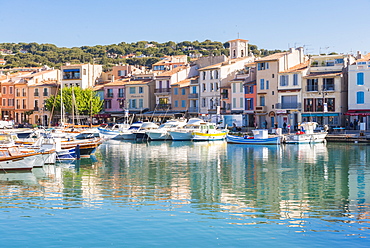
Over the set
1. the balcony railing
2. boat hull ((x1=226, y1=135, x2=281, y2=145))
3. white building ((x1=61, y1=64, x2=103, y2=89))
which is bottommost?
boat hull ((x1=226, y1=135, x2=281, y2=145))

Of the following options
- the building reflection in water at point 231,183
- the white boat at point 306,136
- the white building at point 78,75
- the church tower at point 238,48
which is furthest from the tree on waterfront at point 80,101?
the building reflection in water at point 231,183

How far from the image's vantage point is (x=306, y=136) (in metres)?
59.0

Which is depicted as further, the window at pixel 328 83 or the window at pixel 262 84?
the window at pixel 262 84

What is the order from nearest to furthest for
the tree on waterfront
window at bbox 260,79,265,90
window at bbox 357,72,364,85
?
window at bbox 357,72,364,85 < window at bbox 260,79,265,90 < the tree on waterfront

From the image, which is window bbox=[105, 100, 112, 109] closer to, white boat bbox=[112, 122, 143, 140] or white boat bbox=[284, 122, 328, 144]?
white boat bbox=[112, 122, 143, 140]

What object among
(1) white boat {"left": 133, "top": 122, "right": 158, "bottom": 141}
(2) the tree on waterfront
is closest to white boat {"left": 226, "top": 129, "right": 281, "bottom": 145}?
(1) white boat {"left": 133, "top": 122, "right": 158, "bottom": 141}

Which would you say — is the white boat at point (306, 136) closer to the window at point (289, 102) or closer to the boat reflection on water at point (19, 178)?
the window at point (289, 102)

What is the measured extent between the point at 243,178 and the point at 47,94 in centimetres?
7565

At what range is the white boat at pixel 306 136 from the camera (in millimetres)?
58812

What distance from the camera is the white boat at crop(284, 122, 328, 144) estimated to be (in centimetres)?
5881

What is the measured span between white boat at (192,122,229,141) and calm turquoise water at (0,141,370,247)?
24706 millimetres

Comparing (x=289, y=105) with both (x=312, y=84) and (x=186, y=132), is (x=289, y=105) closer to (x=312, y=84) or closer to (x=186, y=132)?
(x=312, y=84)

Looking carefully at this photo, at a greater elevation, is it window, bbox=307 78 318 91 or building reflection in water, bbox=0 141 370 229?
window, bbox=307 78 318 91

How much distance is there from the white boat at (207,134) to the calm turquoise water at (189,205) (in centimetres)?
2471
